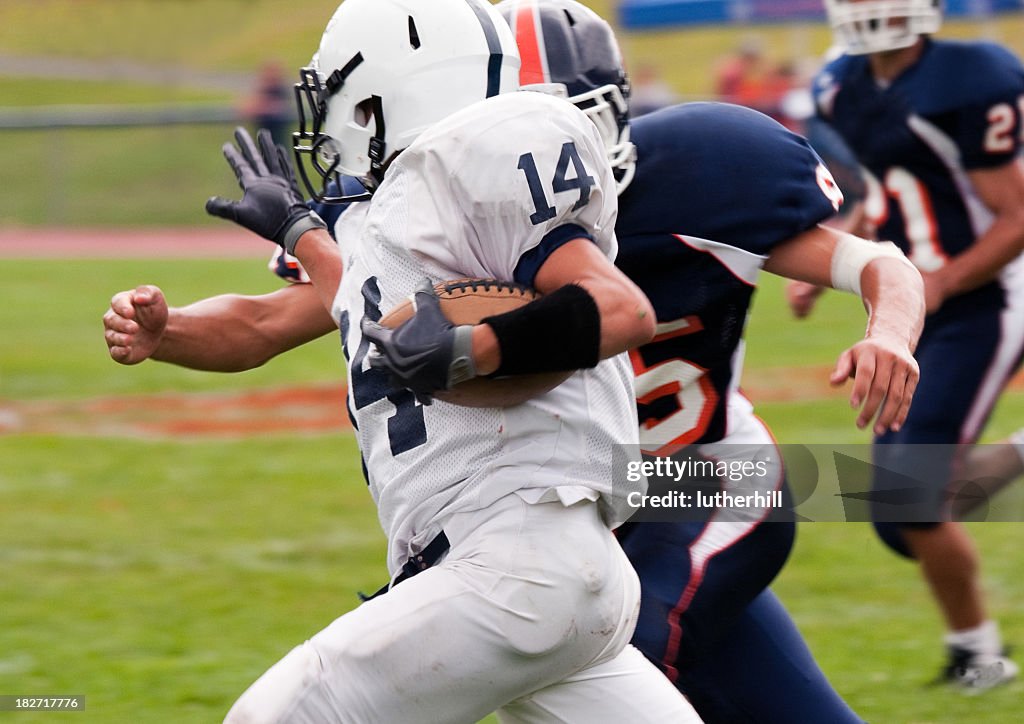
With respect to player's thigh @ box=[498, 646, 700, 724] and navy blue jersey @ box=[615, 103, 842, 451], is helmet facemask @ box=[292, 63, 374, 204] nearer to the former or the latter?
navy blue jersey @ box=[615, 103, 842, 451]

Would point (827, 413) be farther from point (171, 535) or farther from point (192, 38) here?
point (192, 38)

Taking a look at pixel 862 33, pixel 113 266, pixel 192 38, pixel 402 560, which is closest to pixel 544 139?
pixel 402 560

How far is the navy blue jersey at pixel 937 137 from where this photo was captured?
15.9 feet

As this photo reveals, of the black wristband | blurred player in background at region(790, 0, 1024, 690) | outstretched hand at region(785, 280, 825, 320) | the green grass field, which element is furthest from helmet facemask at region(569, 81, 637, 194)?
the green grass field

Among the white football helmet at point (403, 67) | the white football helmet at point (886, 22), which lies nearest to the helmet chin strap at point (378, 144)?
the white football helmet at point (403, 67)

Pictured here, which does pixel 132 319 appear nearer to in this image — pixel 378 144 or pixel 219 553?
pixel 378 144

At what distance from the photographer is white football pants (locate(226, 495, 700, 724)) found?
7.64ft

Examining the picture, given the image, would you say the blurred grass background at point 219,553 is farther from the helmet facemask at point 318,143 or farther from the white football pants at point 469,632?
the white football pants at point 469,632

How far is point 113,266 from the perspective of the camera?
55.3ft

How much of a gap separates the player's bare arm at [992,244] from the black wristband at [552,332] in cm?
271

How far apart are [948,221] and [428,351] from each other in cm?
318

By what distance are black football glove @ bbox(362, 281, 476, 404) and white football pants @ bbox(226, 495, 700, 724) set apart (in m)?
0.25

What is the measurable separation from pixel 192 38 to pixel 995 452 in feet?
97.1

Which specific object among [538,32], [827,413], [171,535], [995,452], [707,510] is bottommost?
[827,413]
